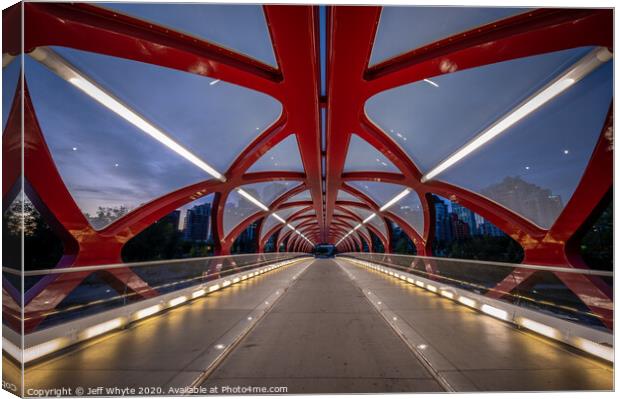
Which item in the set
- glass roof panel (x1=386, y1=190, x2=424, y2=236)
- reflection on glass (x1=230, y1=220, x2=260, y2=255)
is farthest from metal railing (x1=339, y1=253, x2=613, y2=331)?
reflection on glass (x1=230, y1=220, x2=260, y2=255)

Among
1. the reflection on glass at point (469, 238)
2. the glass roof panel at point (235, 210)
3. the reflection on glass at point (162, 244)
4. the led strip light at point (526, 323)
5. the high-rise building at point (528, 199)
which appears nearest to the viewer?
the led strip light at point (526, 323)

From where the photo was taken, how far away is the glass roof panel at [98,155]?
22.6 ft

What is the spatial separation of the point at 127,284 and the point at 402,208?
20110 mm

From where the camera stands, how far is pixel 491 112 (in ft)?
27.0

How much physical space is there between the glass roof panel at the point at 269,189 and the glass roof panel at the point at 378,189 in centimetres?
450

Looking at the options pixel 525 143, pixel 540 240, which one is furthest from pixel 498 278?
pixel 540 240

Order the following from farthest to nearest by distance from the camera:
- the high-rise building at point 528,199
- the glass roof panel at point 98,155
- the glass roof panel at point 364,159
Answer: the glass roof panel at point 364,159, the high-rise building at point 528,199, the glass roof panel at point 98,155

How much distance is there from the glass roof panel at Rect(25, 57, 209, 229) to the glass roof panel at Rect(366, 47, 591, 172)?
7863mm

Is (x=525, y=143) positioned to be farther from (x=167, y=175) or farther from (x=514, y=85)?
(x=167, y=175)

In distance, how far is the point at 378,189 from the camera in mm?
20438

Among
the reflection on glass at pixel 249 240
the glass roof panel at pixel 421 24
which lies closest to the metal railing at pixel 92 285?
the glass roof panel at pixel 421 24

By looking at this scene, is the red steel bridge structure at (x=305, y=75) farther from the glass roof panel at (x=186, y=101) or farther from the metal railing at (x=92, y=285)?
the glass roof panel at (x=186, y=101)

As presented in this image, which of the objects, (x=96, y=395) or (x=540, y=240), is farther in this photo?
(x=540, y=240)

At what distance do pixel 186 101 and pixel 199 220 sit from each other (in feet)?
53.9
